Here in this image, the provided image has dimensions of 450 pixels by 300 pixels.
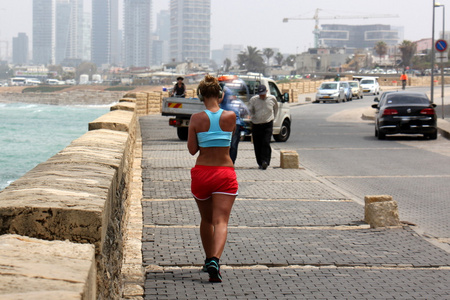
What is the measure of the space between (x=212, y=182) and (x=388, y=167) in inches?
435

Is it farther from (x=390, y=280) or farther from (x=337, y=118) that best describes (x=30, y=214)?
(x=337, y=118)

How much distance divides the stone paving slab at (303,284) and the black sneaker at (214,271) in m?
0.05

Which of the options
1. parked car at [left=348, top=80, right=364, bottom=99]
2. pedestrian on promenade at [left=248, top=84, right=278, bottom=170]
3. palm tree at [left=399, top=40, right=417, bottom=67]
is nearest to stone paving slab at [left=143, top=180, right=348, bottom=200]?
pedestrian on promenade at [left=248, top=84, right=278, bottom=170]

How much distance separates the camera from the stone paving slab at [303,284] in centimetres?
610

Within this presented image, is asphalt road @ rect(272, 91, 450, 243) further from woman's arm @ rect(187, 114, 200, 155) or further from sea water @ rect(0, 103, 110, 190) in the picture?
sea water @ rect(0, 103, 110, 190)

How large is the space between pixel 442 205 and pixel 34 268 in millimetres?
9427

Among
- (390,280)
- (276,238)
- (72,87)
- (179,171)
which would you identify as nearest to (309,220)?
(276,238)

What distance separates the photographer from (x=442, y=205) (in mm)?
11320

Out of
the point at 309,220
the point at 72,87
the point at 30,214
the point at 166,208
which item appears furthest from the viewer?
the point at 72,87

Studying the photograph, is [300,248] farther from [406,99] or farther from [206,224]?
[406,99]

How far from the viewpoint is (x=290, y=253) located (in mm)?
7668

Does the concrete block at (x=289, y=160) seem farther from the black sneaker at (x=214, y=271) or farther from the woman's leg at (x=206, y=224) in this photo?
the black sneaker at (x=214, y=271)

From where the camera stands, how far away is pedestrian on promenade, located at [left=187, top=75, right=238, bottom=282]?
645cm

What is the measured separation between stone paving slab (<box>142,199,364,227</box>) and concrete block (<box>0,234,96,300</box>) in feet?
19.7
